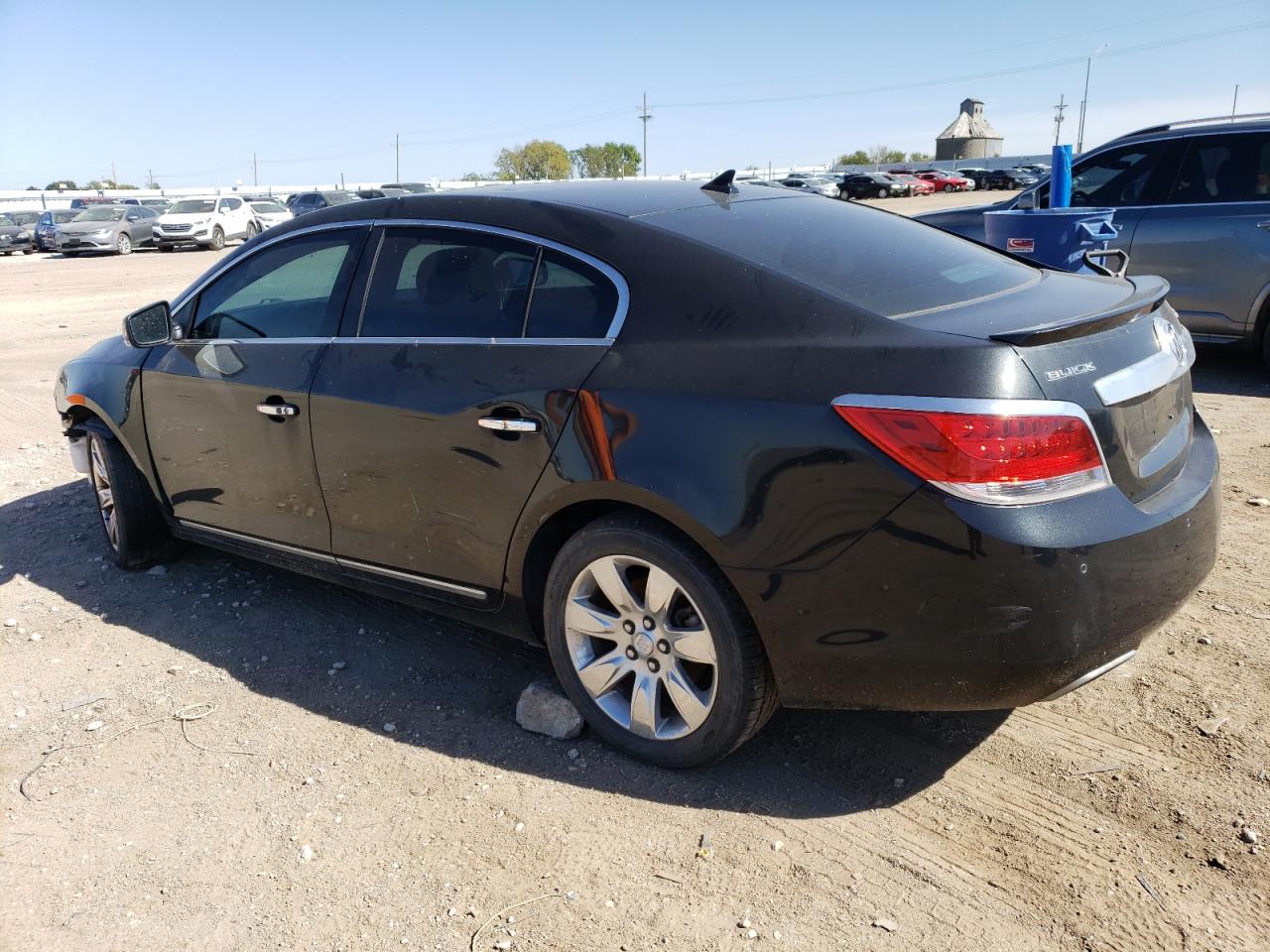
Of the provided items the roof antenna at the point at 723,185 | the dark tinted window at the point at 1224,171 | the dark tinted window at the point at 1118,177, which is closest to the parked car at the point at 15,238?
the dark tinted window at the point at 1118,177

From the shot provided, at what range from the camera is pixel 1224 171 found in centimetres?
765

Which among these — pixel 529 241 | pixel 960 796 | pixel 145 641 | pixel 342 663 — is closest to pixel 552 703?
pixel 342 663

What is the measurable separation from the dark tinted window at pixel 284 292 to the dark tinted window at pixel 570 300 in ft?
3.05

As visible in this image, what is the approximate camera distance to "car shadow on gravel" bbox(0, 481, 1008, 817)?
308cm

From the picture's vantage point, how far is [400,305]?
143 inches

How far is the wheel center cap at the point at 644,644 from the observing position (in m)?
3.02

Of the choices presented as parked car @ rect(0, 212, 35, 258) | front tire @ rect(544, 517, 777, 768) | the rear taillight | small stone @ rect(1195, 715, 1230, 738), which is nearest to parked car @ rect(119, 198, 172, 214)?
parked car @ rect(0, 212, 35, 258)

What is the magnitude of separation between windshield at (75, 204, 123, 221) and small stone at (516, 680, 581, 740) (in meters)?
32.7

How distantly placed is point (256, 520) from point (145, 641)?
70 centimetres

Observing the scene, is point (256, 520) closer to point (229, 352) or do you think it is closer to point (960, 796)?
point (229, 352)

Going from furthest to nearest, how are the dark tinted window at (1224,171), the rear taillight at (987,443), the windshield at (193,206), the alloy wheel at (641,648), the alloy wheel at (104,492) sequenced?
1. the windshield at (193,206)
2. the dark tinted window at (1224,171)
3. the alloy wheel at (104,492)
4. the alloy wheel at (641,648)
5. the rear taillight at (987,443)

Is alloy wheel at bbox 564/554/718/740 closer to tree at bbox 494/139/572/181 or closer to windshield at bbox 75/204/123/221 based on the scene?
windshield at bbox 75/204/123/221

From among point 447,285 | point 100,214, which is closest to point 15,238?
point 100,214

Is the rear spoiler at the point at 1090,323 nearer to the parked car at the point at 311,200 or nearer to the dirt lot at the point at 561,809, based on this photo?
the dirt lot at the point at 561,809
